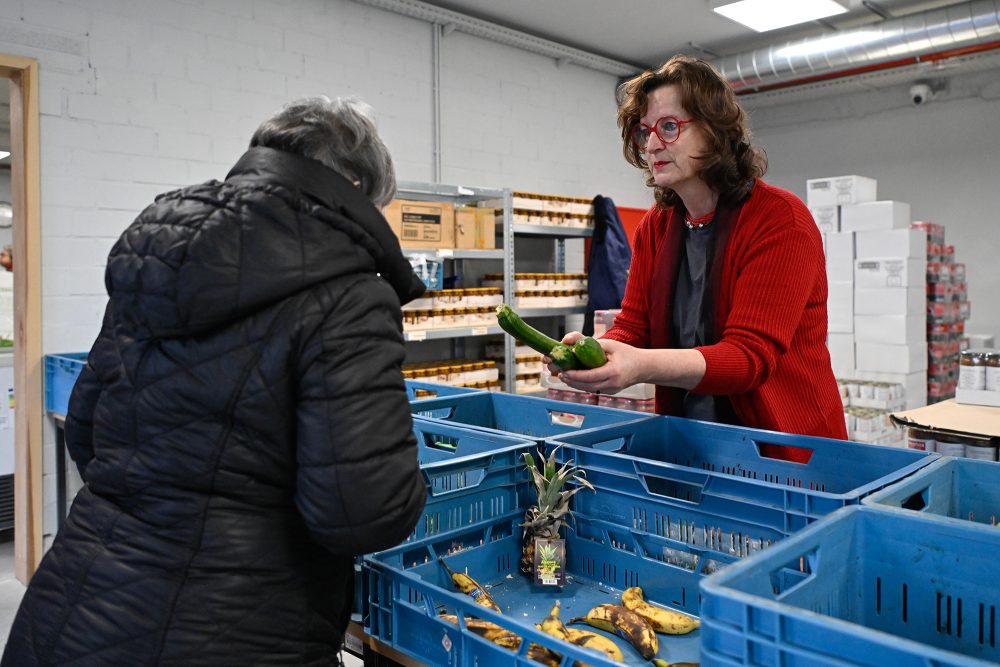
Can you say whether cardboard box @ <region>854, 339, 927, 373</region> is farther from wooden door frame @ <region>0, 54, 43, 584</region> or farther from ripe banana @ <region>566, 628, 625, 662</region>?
wooden door frame @ <region>0, 54, 43, 584</region>

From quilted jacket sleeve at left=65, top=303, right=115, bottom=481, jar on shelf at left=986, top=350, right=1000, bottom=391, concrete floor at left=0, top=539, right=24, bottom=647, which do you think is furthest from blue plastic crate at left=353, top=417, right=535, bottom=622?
jar on shelf at left=986, top=350, right=1000, bottom=391

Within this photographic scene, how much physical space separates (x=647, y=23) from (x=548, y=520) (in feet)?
18.3

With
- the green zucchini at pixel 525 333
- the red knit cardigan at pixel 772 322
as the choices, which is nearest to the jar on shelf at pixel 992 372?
the red knit cardigan at pixel 772 322

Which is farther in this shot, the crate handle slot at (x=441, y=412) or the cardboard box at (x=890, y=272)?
the cardboard box at (x=890, y=272)

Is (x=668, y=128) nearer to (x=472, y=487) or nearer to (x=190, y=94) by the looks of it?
(x=472, y=487)

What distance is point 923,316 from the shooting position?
6320mm

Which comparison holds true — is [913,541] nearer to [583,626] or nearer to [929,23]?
[583,626]

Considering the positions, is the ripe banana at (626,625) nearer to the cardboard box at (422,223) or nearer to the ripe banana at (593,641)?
the ripe banana at (593,641)

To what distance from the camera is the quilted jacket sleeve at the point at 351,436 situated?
3.90 ft

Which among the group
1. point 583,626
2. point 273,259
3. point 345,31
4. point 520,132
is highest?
point 345,31

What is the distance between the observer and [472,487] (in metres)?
1.70

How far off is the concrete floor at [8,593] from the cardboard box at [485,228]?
273 centimetres

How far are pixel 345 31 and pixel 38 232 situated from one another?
2.46 meters

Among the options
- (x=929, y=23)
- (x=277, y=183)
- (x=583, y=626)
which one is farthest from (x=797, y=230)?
(x=929, y=23)
